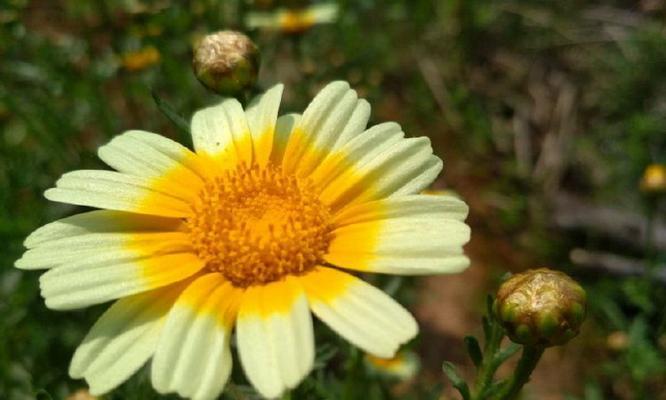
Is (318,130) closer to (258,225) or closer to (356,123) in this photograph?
(356,123)

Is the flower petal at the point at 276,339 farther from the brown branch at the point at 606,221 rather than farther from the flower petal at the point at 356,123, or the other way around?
the brown branch at the point at 606,221

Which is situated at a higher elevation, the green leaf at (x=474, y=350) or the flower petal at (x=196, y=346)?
the flower petal at (x=196, y=346)

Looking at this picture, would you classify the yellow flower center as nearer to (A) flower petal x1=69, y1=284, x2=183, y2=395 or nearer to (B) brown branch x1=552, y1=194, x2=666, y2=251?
(A) flower petal x1=69, y1=284, x2=183, y2=395

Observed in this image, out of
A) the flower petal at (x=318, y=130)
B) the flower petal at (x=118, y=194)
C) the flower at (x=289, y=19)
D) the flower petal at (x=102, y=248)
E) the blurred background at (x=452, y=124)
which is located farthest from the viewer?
the flower at (x=289, y=19)

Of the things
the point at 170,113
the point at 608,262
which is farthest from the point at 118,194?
the point at 608,262

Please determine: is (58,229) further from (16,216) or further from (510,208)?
(510,208)

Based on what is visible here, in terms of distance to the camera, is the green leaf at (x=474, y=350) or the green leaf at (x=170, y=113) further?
the green leaf at (x=170, y=113)

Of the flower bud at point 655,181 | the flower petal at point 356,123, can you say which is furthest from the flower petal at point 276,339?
the flower bud at point 655,181
